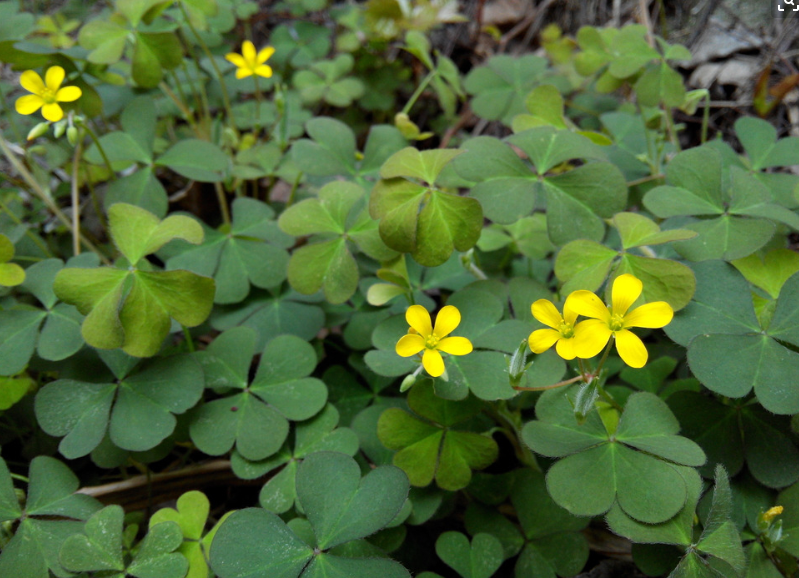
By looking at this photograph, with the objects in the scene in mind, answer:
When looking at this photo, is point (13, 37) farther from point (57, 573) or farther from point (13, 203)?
point (57, 573)

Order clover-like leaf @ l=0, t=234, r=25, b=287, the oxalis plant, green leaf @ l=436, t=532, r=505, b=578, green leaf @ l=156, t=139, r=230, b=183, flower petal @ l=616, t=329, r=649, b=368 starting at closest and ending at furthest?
flower petal @ l=616, t=329, r=649, b=368
the oxalis plant
green leaf @ l=436, t=532, r=505, b=578
clover-like leaf @ l=0, t=234, r=25, b=287
green leaf @ l=156, t=139, r=230, b=183

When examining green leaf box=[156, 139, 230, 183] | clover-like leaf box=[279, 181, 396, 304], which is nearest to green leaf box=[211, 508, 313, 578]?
clover-like leaf box=[279, 181, 396, 304]

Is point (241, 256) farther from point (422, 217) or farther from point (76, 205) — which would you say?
point (422, 217)

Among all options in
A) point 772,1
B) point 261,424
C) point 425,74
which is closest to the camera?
point 261,424

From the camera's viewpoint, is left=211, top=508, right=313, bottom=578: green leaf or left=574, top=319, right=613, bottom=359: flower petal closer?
left=574, top=319, right=613, bottom=359: flower petal

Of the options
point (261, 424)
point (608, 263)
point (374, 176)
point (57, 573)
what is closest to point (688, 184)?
point (608, 263)

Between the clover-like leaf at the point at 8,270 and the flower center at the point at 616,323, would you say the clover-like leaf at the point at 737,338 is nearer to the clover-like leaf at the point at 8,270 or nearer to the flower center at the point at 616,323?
the flower center at the point at 616,323

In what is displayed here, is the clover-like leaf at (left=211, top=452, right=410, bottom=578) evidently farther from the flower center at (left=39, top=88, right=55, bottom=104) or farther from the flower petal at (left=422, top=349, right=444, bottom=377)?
the flower center at (left=39, top=88, right=55, bottom=104)
